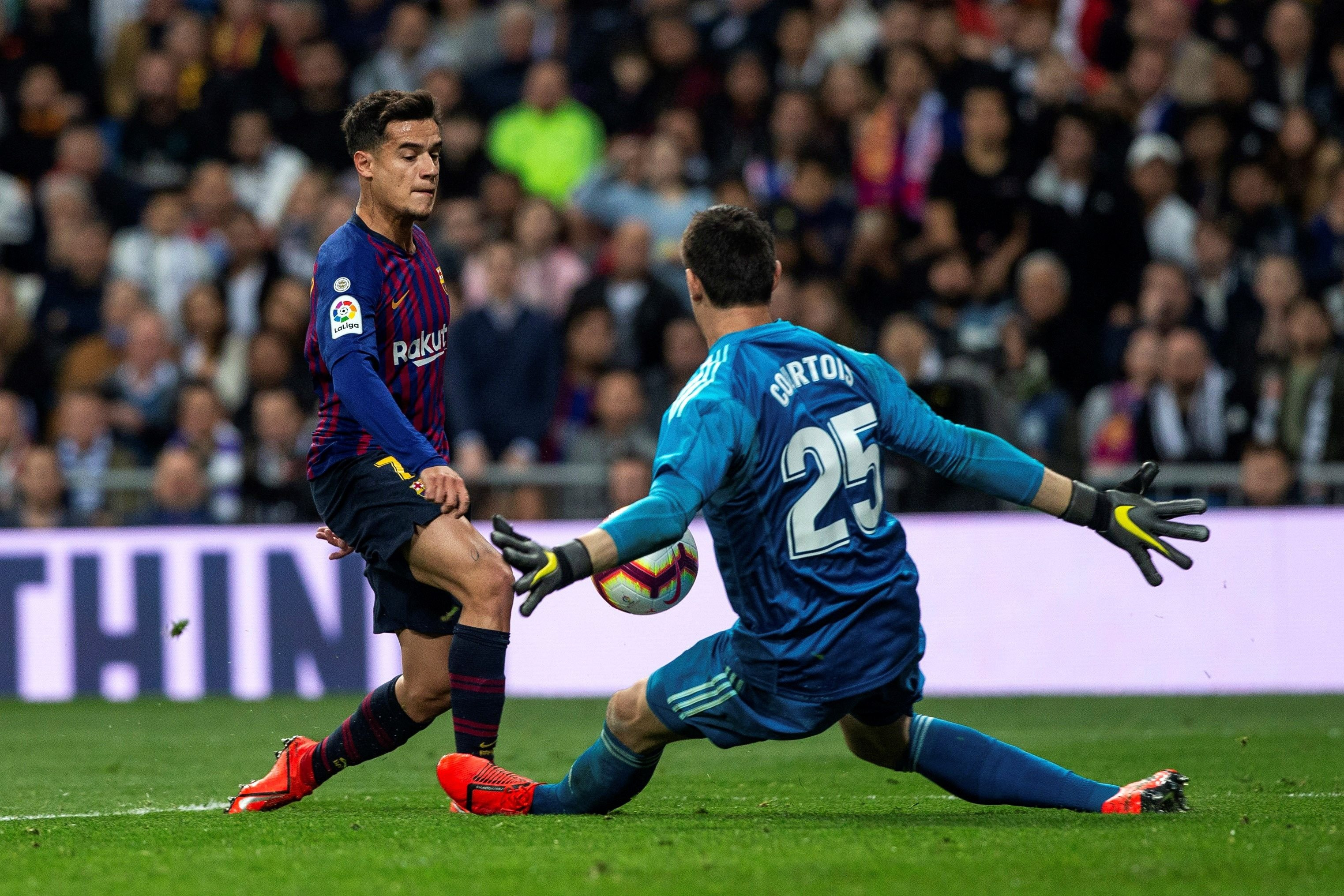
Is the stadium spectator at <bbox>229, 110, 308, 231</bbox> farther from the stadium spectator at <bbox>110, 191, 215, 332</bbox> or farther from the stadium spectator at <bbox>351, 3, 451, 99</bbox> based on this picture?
the stadium spectator at <bbox>351, 3, 451, 99</bbox>

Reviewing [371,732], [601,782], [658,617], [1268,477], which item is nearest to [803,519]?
[601,782]

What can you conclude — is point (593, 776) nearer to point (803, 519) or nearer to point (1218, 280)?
point (803, 519)

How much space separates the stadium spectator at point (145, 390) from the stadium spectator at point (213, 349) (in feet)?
0.67

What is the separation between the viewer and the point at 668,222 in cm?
1225

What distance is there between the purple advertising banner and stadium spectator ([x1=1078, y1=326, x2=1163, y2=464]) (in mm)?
708

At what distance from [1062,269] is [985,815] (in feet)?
22.2

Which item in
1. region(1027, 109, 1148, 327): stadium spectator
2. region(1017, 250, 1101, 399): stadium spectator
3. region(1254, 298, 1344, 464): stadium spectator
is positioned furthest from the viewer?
region(1027, 109, 1148, 327): stadium spectator

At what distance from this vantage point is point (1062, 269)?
1151 centimetres

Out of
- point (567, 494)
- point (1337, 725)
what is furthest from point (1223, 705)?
point (567, 494)

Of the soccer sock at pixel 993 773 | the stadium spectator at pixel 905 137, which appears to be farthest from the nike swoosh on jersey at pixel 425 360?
the stadium spectator at pixel 905 137

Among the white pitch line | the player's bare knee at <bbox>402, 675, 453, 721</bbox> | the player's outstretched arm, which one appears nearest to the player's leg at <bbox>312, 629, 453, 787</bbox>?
the player's bare knee at <bbox>402, 675, 453, 721</bbox>

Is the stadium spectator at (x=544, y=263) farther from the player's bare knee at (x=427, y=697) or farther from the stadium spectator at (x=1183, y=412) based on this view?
the player's bare knee at (x=427, y=697)

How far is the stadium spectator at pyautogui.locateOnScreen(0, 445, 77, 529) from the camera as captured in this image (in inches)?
426

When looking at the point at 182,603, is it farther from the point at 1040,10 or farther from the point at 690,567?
the point at 1040,10
